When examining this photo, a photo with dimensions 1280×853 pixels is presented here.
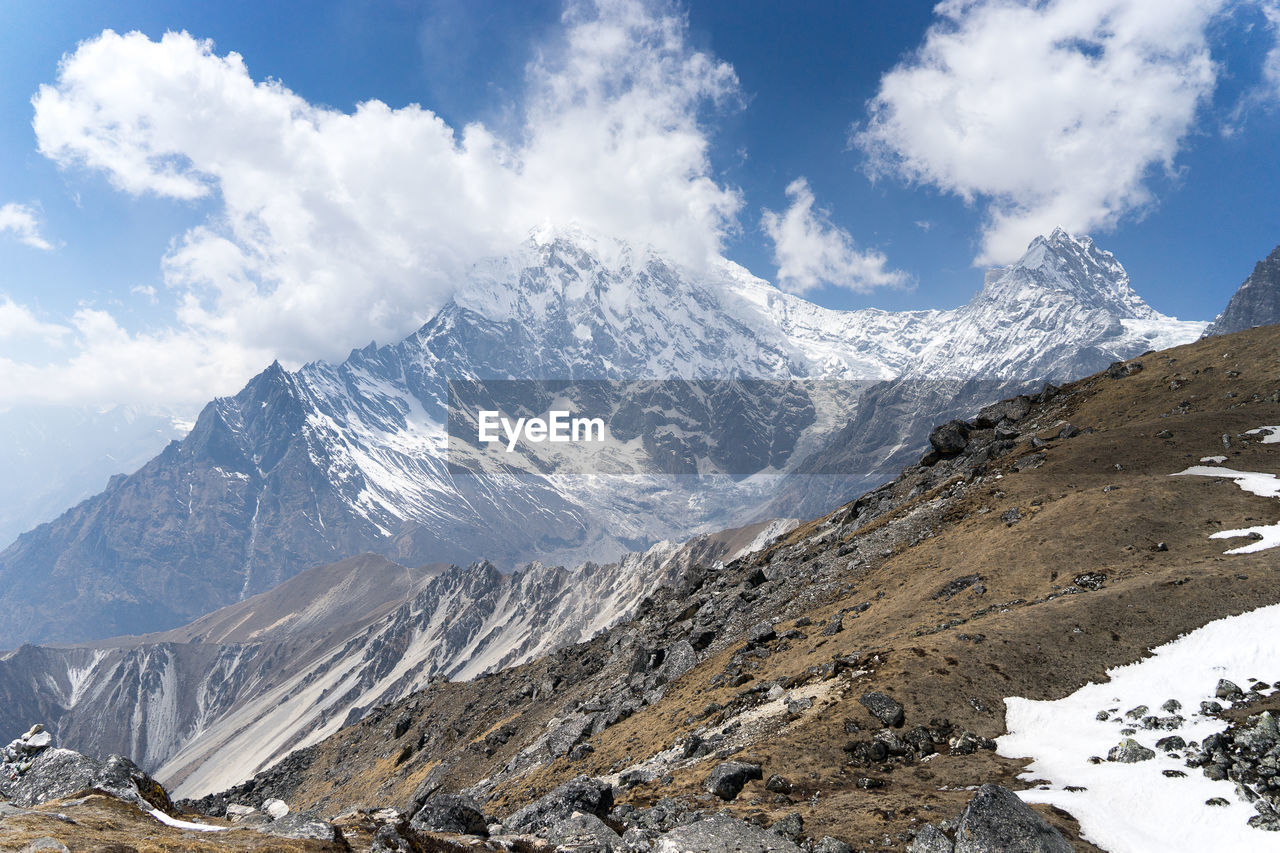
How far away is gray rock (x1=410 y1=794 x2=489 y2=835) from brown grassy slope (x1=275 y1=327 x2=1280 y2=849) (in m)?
9.03

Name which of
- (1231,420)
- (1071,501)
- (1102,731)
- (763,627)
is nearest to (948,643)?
(1102,731)

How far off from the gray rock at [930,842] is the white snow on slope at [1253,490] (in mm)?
38063

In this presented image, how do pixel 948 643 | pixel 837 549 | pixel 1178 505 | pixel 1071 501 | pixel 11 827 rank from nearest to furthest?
pixel 11 827 → pixel 948 643 → pixel 1178 505 → pixel 1071 501 → pixel 837 549

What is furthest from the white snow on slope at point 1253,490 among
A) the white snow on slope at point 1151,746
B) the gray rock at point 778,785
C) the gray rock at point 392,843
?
the gray rock at point 392,843

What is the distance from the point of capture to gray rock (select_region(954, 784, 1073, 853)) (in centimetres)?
2197

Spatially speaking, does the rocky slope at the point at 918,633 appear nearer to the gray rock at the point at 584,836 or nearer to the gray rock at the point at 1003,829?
the gray rock at the point at 1003,829

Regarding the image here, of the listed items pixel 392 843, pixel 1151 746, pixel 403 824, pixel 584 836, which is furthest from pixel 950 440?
pixel 392 843

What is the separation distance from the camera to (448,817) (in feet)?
91.2

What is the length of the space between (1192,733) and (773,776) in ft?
62.4

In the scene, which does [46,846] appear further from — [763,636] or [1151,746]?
[763,636]

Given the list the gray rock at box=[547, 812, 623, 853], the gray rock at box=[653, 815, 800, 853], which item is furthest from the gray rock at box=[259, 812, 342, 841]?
A: the gray rock at box=[653, 815, 800, 853]

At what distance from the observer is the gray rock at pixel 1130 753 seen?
28.6m

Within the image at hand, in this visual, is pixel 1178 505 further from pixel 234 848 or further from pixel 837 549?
pixel 234 848

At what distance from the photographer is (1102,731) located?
31.7 meters
